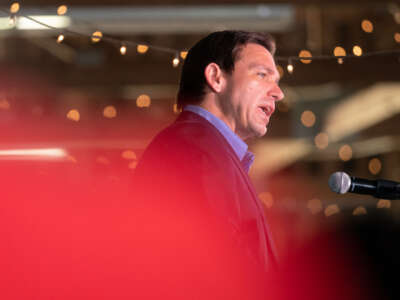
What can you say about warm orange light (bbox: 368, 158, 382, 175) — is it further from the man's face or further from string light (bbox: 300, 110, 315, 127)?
the man's face

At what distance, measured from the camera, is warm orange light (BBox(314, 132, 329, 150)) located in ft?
22.5

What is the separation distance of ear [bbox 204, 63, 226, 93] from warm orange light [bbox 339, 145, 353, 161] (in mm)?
6395

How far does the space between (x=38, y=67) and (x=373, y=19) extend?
10.2 ft

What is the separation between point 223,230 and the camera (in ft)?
3.25

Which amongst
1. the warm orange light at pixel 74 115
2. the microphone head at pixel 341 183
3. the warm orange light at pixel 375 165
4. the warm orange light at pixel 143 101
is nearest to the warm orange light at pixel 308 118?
the warm orange light at pixel 375 165

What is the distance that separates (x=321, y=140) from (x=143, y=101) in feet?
7.57

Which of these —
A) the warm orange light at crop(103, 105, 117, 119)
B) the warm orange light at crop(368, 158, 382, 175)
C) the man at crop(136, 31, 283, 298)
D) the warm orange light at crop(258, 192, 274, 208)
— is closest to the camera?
the man at crop(136, 31, 283, 298)

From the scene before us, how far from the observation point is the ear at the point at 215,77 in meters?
1.24

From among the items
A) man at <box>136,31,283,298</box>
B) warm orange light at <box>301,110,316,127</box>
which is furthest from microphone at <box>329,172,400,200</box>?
warm orange light at <box>301,110,316,127</box>

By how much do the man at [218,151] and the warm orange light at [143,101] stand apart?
487 cm

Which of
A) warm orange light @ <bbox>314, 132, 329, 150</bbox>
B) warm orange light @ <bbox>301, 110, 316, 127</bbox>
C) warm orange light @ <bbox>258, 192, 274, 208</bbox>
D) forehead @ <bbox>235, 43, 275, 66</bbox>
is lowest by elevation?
forehead @ <bbox>235, 43, 275, 66</bbox>

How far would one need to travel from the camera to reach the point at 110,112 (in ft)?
22.0

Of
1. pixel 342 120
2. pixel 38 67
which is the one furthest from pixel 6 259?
pixel 342 120

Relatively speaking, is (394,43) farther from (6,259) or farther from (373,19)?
(6,259)
